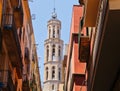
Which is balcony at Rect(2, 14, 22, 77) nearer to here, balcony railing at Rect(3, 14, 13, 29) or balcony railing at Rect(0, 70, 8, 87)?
balcony railing at Rect(3, 14, 13, 29)

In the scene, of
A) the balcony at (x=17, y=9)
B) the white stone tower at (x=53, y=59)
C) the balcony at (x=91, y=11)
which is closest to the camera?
the balcony at (x=91, y=11)

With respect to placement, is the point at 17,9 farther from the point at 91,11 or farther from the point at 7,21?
the point at 91,11

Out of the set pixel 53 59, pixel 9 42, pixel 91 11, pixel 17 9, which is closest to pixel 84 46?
pixel 9 42

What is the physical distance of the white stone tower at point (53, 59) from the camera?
→ 100250 mm

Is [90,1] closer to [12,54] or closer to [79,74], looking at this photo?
[12,54]

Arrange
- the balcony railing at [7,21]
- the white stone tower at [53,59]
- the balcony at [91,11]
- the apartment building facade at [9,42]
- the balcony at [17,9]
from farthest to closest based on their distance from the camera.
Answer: the white stone tower at [53,59], the balcony at [17,9], the apartment building facade at [9,42], the balcony railing at [7,21], the balcony at [91,11]

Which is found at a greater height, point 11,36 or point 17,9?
point 17,9

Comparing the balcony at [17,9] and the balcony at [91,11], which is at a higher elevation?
the balcony at [17,9]

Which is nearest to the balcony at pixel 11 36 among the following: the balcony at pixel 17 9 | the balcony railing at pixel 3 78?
the balcony railing at pixel 3 78

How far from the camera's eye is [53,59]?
102m

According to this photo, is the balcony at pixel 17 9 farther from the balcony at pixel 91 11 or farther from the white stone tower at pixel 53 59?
the white stone tower at pixel 53 59

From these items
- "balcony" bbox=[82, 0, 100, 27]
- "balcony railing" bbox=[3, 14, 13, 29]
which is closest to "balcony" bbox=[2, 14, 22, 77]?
"balcony railing" bbox=[3, 14, 13, 29]

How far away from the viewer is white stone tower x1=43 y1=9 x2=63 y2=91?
100 metres

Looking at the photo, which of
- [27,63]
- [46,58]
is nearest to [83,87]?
[27,63]
